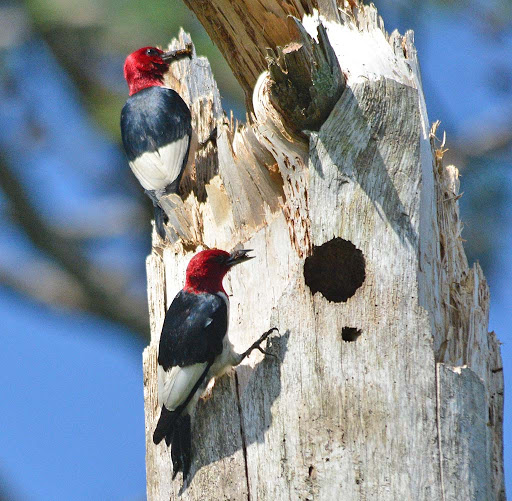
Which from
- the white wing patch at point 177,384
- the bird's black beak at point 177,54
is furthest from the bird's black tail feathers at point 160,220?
the bird's black beak at point 177,54

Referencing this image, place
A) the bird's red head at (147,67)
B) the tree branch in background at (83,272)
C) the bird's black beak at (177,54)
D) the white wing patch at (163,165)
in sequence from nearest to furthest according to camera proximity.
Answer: the white wing patch at (163,165), the bird's black beak at (177,54), the bird's red head at (147,67), the tree branch in background at (83,272)

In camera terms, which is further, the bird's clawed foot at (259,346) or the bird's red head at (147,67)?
the bird's red head at (147,67)

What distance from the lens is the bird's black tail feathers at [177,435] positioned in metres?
3.09

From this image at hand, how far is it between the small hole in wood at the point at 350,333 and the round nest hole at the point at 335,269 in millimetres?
202

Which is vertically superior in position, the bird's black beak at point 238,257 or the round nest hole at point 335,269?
the bird's black beak at point 238,257

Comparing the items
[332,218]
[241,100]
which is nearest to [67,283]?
[241,100]

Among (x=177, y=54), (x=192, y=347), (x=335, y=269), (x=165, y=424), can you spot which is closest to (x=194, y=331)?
(x=192, y=347)

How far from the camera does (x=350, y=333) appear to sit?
299 cm

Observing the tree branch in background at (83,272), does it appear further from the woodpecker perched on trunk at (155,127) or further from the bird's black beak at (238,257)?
the bird's black beak at (238,257)

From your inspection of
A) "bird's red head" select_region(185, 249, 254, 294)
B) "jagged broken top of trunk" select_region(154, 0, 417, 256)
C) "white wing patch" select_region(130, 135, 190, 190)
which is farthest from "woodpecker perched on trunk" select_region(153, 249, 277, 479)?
"white wing patch" select_region(130, 135, 190, 190)

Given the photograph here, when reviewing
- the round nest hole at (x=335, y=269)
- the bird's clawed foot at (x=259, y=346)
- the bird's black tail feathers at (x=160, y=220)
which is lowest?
the bird's clawed foot at (x=259, y=346)

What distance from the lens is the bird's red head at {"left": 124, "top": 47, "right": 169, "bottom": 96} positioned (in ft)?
16.8

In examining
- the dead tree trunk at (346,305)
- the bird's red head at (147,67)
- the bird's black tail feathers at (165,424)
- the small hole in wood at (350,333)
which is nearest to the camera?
the dead tree trunk at (346,305)

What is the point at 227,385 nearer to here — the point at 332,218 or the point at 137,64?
the point at 332,218
